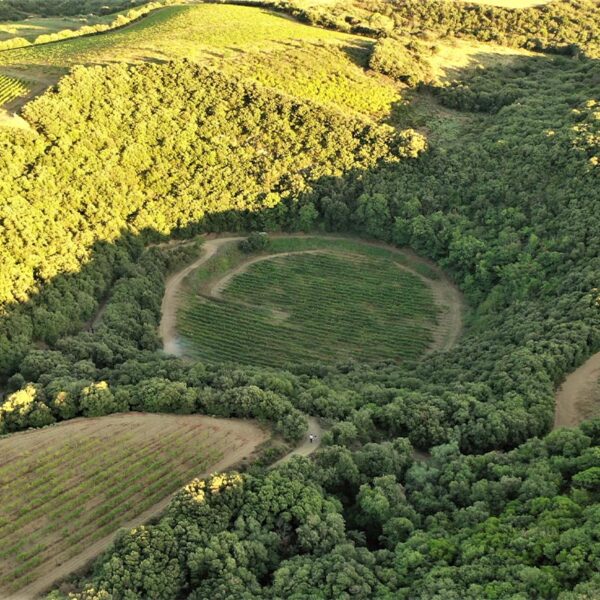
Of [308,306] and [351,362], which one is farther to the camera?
[308,306]

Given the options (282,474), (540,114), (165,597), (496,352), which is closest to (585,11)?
(540,114)

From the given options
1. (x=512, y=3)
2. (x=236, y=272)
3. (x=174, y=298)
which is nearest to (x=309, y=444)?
(x=174, y=298)

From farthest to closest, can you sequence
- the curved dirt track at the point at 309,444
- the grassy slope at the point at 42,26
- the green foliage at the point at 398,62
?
the grassy slope at the point at 42,26 < the green foliage at the point at 398,62 < the curved dirt track at the point at 309,444

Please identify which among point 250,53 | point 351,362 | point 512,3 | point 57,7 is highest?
point 512,3

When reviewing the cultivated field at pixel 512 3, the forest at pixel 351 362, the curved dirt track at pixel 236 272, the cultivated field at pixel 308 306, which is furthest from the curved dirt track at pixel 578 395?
the cultivated field at pixel 512 3

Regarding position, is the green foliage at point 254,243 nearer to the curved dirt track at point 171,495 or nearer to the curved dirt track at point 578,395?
the curved dirt track at point 171,495

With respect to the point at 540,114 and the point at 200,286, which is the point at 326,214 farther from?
the point at 540,114

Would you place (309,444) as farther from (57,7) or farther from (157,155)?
(57,7)
